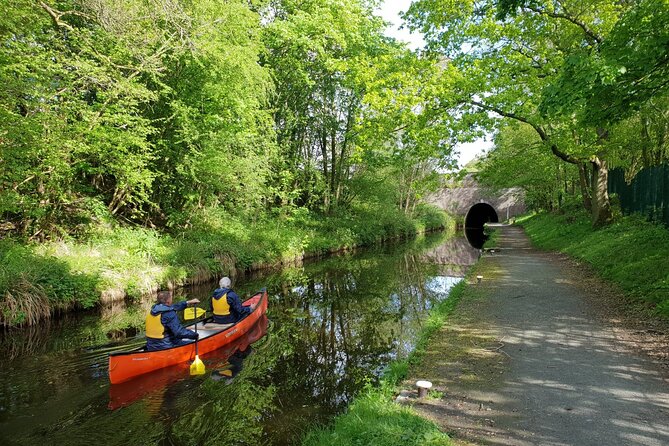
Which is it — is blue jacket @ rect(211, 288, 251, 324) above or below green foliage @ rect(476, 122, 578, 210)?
below

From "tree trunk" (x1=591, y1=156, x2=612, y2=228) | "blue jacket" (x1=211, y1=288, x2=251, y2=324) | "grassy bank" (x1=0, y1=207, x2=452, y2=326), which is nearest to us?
"blue jacket" (x1=211, y1=288, x2=251, y2=324)

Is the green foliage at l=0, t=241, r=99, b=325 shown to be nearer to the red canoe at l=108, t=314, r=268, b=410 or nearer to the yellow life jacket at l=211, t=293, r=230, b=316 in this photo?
the yellow life jacket at l=211, t=293, r=230, b=316

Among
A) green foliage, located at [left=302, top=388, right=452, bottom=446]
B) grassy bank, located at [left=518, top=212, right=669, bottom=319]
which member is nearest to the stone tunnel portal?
grassy bank, located at [left=518, top=212, right=669, bottom=319]

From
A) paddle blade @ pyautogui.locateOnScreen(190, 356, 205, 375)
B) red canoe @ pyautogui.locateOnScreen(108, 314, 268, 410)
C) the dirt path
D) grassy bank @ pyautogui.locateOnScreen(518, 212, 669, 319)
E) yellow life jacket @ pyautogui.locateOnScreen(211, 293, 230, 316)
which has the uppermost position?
grassy bank @ pyautogui.locateOnScreen(518, 212, 669, 319)

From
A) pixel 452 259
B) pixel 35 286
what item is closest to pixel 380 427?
pixel 35 286

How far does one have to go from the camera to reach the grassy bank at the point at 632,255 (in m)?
8.25

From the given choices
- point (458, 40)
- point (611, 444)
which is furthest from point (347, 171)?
point (611, 444)

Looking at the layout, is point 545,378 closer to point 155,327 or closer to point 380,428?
point 380,428

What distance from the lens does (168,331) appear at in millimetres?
7988

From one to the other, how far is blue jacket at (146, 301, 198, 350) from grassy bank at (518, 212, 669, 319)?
28.4 ft

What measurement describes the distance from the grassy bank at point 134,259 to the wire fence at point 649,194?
14.4 meters

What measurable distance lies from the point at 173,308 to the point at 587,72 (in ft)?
26.9

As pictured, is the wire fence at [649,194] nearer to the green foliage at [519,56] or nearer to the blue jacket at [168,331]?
A: the green foliage at [519,56]

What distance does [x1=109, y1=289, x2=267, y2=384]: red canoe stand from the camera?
6.90 metres
